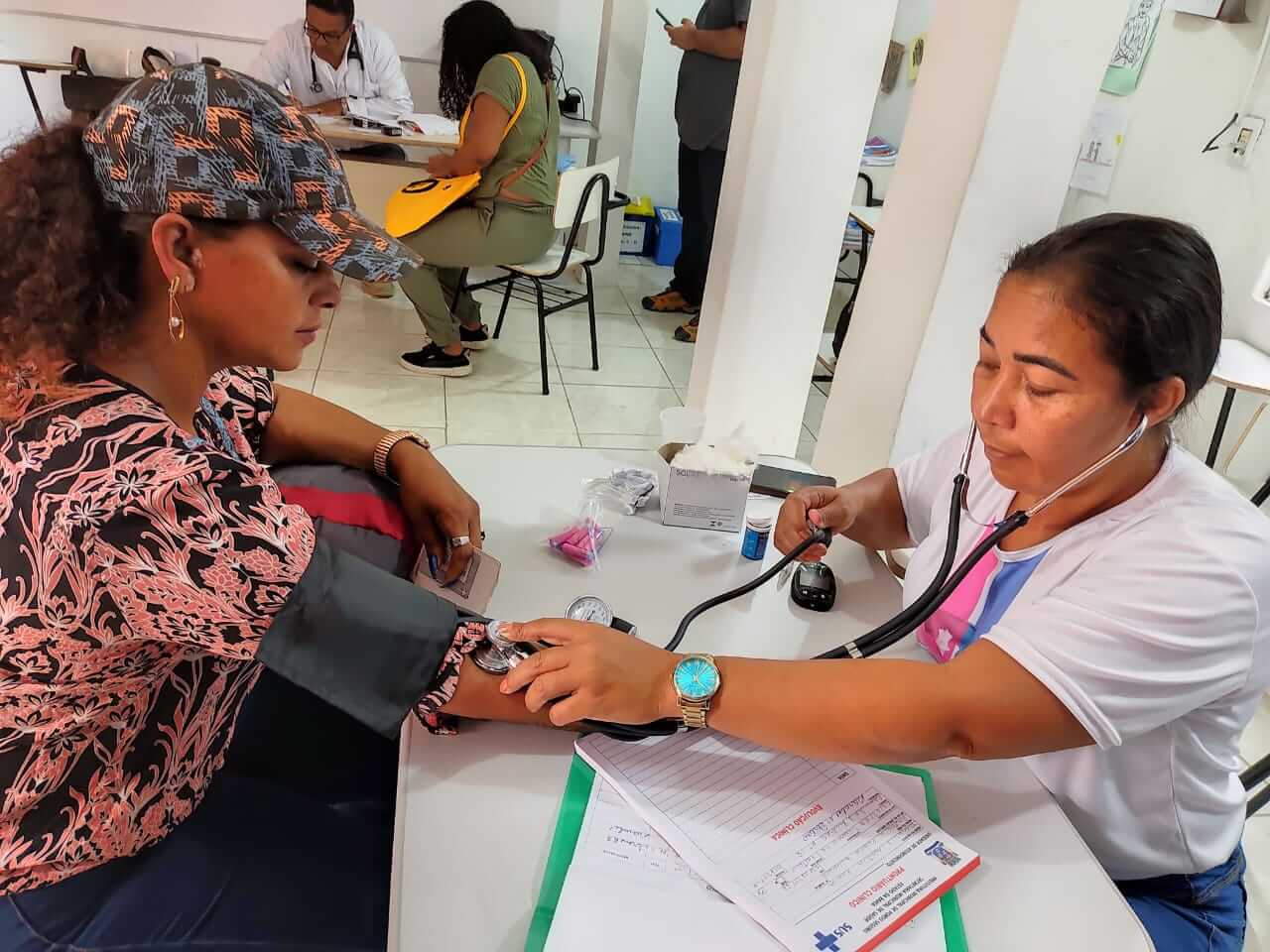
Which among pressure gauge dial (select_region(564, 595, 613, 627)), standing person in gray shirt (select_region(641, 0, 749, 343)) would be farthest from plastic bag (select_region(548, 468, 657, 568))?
standing person in gray shirt (select_region(641, 0, 749, 343))

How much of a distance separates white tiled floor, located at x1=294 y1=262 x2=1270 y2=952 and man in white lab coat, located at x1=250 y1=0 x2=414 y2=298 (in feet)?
1.63

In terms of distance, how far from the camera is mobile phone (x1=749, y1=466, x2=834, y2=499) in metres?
1.41

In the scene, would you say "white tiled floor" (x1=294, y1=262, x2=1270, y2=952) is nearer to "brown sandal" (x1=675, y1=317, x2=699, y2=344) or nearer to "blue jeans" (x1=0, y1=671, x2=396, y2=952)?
"brown sandal" (x1=675, y1=317, x2=699, y2=344)

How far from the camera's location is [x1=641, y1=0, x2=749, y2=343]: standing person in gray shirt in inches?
145

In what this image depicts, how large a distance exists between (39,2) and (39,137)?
15.8 feet

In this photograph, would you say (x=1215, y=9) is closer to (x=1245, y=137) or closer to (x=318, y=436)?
(x=1245, y=137)

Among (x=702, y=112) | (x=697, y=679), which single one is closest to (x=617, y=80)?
(x=702, y=112)

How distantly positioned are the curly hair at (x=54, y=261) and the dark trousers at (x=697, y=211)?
10.8 ft

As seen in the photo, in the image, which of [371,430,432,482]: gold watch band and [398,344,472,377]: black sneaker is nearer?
[371,430,432,482]: gold watch band

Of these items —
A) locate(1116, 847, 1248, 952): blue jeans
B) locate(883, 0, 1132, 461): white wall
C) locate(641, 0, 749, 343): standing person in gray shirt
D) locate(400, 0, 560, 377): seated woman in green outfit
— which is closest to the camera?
locate(1116, 847, 1248, 952): blue jeans

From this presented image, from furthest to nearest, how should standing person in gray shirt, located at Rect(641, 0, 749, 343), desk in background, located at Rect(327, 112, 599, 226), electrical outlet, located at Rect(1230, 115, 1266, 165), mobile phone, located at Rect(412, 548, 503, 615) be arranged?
1. desk in background, located at Rect(327, 112, 599, 226)
2. standing person in gray shirt, located at Rect(641, 0, 749, 343)
3. electrical outlet, located at Rect(1230, 115, 1266, 165)
4. mobile phone, located at Rect(412, 548, 503, 615)

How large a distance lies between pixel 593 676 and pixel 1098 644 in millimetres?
460

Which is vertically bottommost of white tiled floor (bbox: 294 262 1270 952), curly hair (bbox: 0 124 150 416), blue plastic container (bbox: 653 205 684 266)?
white tiled floor (bbox: 294 262 1270 952)

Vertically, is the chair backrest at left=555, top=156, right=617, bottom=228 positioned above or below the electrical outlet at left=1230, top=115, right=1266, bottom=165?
below
